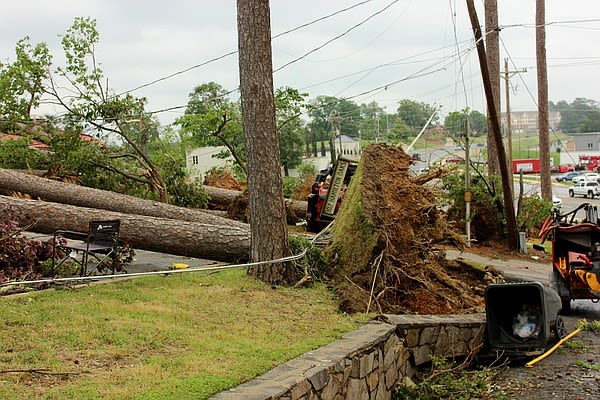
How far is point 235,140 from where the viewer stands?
24.5 meters

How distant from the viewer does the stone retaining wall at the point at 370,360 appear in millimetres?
5676

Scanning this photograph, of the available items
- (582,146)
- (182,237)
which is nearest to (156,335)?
(182,237)

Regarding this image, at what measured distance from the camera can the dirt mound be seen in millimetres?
9734

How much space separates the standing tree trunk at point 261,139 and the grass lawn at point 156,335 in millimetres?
446

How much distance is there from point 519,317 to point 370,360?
3.27m

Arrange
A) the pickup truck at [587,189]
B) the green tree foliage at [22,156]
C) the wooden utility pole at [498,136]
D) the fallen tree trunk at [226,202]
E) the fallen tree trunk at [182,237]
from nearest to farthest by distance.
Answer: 1. the fallen tree trunk at [182,237]
2. the wooden utility pole at [498,136]
3. the green tree foliage at [22,156]
4. the fallen tree trunk at [226,202]
5. the pickup truck at [587,189]

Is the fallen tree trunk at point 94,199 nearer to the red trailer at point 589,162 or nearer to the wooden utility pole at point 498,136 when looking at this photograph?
the wooden utility pole at point 498,136

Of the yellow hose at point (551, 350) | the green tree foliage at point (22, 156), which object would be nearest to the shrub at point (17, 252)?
the yellow hose at point (551, 350)

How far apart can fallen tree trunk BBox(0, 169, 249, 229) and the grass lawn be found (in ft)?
14.9

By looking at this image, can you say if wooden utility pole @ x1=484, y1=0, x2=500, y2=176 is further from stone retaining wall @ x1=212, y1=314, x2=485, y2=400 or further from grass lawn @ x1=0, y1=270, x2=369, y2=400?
grass lawn @ x1=0, y1=270, x2=369, y2=400

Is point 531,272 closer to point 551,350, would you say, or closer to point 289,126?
point 551,350

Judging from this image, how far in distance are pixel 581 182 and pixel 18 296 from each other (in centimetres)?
5543

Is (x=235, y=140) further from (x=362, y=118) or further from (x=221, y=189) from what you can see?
(x=362, y=118)

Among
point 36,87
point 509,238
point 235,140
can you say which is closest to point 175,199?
point 36,87
